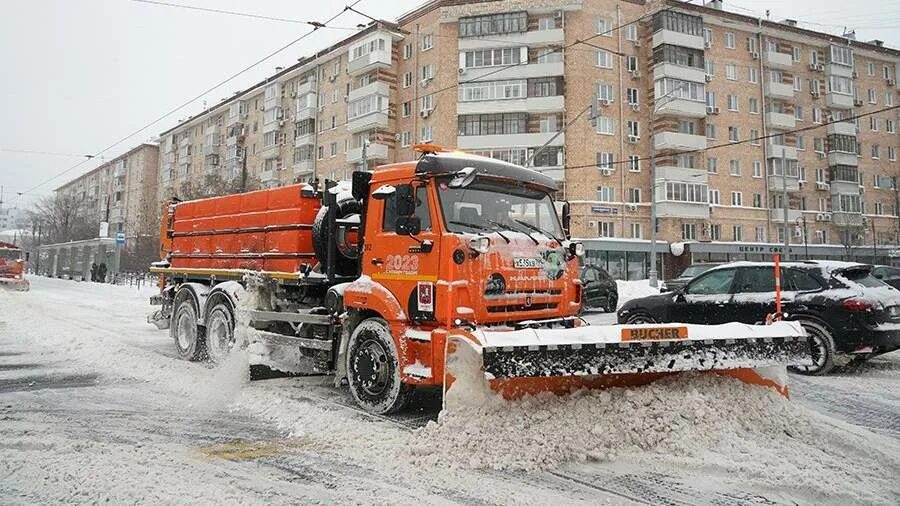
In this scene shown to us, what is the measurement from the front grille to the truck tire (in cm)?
229

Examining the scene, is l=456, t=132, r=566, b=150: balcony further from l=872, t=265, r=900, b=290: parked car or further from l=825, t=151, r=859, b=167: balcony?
l=825, t=151, r=859, b=167: balcony

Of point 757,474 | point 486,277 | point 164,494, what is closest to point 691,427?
point 757,474

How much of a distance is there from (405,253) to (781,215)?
47585 mm

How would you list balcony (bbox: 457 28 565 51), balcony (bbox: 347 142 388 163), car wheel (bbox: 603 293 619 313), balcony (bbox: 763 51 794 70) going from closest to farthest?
car wheel (bbox: 603 293 619 313)
balcony (bbox: 457 28 565 51)
balcony (bbox: 347 142 388 163)
balcony (bbox: 763 51 794 70)

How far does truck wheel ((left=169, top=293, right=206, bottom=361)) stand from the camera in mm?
9125

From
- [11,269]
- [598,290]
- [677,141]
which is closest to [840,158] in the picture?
[677,141]

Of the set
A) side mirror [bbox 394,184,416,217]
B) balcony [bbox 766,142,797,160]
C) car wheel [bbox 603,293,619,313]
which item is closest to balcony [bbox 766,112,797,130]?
balcony [bbox 766,142,797,160]

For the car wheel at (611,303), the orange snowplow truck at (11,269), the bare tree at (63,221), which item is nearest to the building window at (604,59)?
the car wheel at (611,303)

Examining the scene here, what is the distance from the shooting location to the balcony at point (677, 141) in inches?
1576

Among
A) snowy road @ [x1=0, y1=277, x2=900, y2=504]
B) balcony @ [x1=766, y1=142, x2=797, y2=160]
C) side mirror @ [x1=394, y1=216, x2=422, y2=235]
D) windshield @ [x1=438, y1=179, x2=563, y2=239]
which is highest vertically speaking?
balcony @ [x1=766, y1=142, x2=797, y2=160]

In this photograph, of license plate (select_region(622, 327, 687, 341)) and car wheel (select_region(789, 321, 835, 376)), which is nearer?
license plate (select_region(622, 327, 687, 341))

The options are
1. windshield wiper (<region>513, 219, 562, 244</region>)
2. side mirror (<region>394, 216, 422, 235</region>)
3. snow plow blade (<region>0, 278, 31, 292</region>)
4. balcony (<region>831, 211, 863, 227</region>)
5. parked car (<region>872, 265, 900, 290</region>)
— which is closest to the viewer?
side mirror (<region>394, 216, 422, 235</region>)

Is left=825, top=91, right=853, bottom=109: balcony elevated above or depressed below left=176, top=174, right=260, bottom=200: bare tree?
above

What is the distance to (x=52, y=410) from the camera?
6.00m
